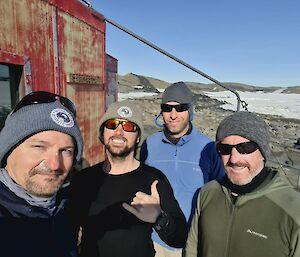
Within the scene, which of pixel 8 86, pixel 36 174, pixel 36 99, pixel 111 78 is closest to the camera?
pixel 36 174

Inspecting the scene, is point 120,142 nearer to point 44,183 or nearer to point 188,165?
point 188,165

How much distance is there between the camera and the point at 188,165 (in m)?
3.20

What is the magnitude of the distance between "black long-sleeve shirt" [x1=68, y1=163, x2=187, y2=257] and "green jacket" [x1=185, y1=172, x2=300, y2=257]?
0.29m

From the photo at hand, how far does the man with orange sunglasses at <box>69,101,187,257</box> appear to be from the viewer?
7.29 feet

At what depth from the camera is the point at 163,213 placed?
2271 mm

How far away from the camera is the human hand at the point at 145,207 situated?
2188mm

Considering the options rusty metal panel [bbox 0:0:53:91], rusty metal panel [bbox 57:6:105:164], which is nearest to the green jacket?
rusty metal panel [bbox 0:0:53:91]

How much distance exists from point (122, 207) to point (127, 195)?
12 cm

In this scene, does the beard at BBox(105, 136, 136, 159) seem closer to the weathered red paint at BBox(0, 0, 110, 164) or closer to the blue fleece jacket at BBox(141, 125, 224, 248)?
the blue fleece jacket at BBox(141, 125, 224, 248)

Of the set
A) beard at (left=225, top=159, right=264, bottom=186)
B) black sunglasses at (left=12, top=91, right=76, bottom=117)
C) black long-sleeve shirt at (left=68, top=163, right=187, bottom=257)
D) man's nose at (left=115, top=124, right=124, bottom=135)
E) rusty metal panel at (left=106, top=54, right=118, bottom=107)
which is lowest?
black long-sleeve shirt at (left=68, top=163, right=187, bottom=257)

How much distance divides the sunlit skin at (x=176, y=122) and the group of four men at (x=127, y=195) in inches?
13.2

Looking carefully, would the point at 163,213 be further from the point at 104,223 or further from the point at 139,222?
the point at 104,223

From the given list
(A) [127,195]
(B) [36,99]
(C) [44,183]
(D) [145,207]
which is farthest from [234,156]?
(B) [36,99]

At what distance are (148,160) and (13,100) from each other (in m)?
2.09
